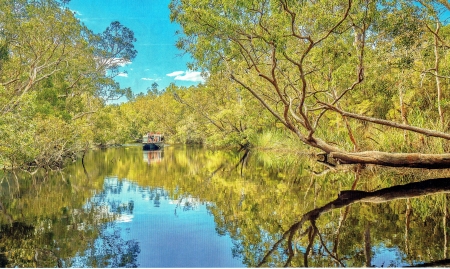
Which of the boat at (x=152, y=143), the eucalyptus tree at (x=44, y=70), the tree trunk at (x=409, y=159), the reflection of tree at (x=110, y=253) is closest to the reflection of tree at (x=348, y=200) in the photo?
the tree trunk at (x=409, y=159)

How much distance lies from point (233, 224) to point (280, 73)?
1366cm

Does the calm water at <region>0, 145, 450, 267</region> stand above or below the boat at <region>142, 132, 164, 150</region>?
below

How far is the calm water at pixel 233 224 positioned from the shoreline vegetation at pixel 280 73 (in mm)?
2054

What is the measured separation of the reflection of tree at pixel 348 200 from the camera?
485 centimetres

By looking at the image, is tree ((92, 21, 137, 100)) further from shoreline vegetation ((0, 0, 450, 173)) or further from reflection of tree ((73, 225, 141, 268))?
reflection of tree ((73, 225, 141, 268))

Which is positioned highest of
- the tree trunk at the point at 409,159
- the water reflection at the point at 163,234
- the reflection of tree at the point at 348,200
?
the tree trunk at the point at 409,159

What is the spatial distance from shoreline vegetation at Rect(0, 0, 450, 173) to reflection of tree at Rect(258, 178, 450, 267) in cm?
106

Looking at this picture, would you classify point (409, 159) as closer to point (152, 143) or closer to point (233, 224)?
point (233, 224)

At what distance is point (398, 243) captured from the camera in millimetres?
4953

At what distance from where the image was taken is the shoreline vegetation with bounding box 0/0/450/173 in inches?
406

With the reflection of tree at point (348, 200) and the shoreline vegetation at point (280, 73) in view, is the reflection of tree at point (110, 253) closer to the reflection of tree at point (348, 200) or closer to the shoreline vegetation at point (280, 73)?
the reflection of tree at point (348, 200)

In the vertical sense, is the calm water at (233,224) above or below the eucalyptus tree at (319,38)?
below

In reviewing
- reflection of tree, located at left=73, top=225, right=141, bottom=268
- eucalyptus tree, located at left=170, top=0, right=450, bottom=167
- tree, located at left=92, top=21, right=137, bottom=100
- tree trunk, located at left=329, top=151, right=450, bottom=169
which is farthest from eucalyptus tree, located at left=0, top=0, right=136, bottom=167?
tree trunk, located at left=329, top=151, right=450, bottom=169

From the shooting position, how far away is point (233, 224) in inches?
251
